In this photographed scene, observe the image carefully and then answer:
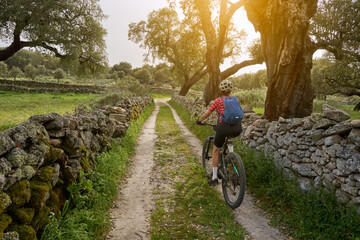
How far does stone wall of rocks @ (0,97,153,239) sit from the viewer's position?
2.51 metres

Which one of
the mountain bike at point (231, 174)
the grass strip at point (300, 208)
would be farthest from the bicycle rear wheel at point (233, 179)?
the grass strip at point (300, 208)

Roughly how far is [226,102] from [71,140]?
3377mm

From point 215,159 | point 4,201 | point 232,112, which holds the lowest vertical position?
point 215,159

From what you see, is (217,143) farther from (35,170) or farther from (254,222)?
(35,170)

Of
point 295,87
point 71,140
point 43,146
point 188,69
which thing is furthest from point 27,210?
point 188,69

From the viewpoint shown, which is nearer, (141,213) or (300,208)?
(300,208)

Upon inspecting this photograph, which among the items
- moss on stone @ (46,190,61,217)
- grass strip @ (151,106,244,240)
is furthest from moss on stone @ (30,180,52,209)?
grass strip @ (151,106,244,240)

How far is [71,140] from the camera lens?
4.30 m

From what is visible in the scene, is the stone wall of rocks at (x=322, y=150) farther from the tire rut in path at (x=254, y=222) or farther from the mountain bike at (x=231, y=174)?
the mountain bike at (x=231, y=174)

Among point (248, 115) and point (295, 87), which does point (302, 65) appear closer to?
point (295, 87)

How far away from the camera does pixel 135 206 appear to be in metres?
4.74

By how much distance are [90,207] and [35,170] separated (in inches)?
61.3

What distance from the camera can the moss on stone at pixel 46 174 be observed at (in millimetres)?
3145

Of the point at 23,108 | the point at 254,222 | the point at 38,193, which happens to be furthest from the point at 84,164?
the point at 23,108
